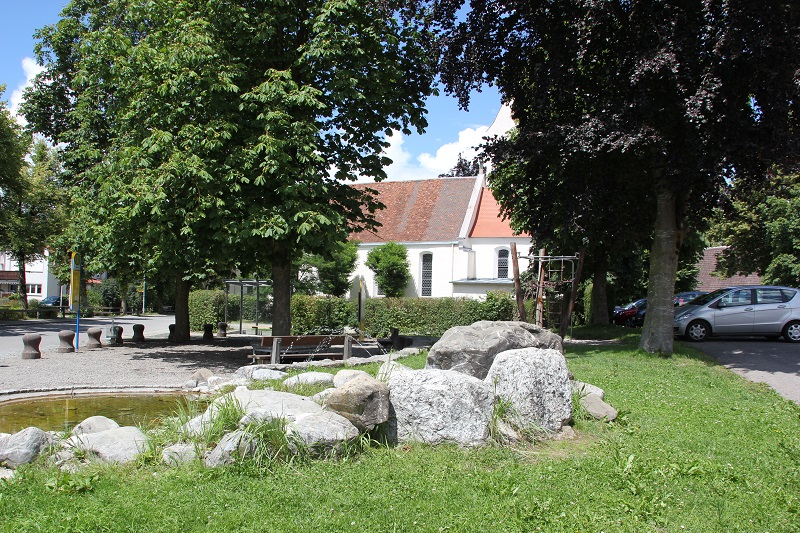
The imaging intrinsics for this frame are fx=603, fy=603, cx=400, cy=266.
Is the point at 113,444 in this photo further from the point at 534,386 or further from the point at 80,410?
the point at 534,386

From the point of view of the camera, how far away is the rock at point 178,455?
18.1ft

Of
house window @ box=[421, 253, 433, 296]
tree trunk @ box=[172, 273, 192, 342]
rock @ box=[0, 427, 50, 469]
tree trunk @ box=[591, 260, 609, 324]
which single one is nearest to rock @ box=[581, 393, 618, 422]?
rock @ box=[0, 427, 50, 469]

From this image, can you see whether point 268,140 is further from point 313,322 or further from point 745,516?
point 313,322

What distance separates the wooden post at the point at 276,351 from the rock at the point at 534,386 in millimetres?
6819

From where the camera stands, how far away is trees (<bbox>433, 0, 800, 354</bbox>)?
1280 centimetres

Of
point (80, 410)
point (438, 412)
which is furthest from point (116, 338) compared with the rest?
point (438, 412)

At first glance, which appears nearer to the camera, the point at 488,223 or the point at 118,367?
the point at 118,367

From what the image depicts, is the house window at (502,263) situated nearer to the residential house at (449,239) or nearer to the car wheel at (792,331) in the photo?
the residential house at (449,239)

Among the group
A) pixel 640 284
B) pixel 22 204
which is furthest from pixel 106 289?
pixel 640 284

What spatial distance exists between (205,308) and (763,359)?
2757cm

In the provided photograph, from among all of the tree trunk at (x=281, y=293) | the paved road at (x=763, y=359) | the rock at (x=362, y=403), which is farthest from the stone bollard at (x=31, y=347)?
the paved road at (x=763, y=359)

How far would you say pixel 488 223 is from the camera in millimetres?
44906

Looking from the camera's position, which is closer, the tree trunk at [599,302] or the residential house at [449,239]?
the tree trunk at [599,302]

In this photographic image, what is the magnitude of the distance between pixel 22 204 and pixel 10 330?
12.7 meters
